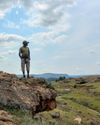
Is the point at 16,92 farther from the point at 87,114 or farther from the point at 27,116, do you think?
the point at 87,114

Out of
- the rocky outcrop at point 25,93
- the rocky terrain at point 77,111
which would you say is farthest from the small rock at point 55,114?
the rocky outcrop at point 25,93

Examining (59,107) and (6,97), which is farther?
(59,107)

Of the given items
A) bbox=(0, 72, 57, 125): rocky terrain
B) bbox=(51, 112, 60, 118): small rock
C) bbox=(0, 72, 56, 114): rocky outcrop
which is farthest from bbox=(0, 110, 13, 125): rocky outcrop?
bbox=(51, 112, 60, 118): small rock

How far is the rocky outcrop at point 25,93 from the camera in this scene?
23.7m

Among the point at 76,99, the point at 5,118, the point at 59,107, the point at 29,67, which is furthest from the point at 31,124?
the point at 76,99

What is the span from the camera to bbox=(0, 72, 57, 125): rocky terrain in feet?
77.2

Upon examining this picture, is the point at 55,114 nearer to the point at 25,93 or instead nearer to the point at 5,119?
the point at 25,93

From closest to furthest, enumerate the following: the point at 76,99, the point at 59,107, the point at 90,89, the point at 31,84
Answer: the point at 31,84
the point at 59,107
the point at 76,99
the point at 90,89

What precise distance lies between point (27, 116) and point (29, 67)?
34.4ft

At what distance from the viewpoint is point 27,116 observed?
22219mm

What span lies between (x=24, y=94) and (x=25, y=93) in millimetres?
120

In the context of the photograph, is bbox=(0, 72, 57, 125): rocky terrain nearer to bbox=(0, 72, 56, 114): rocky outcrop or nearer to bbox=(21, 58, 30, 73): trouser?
bbox=(0, 72, 56, 114): rocky outcrop

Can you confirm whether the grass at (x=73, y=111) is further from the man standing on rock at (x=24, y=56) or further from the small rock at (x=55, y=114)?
the man standing on rock at (x=24, y=56)

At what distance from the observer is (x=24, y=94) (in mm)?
24547
